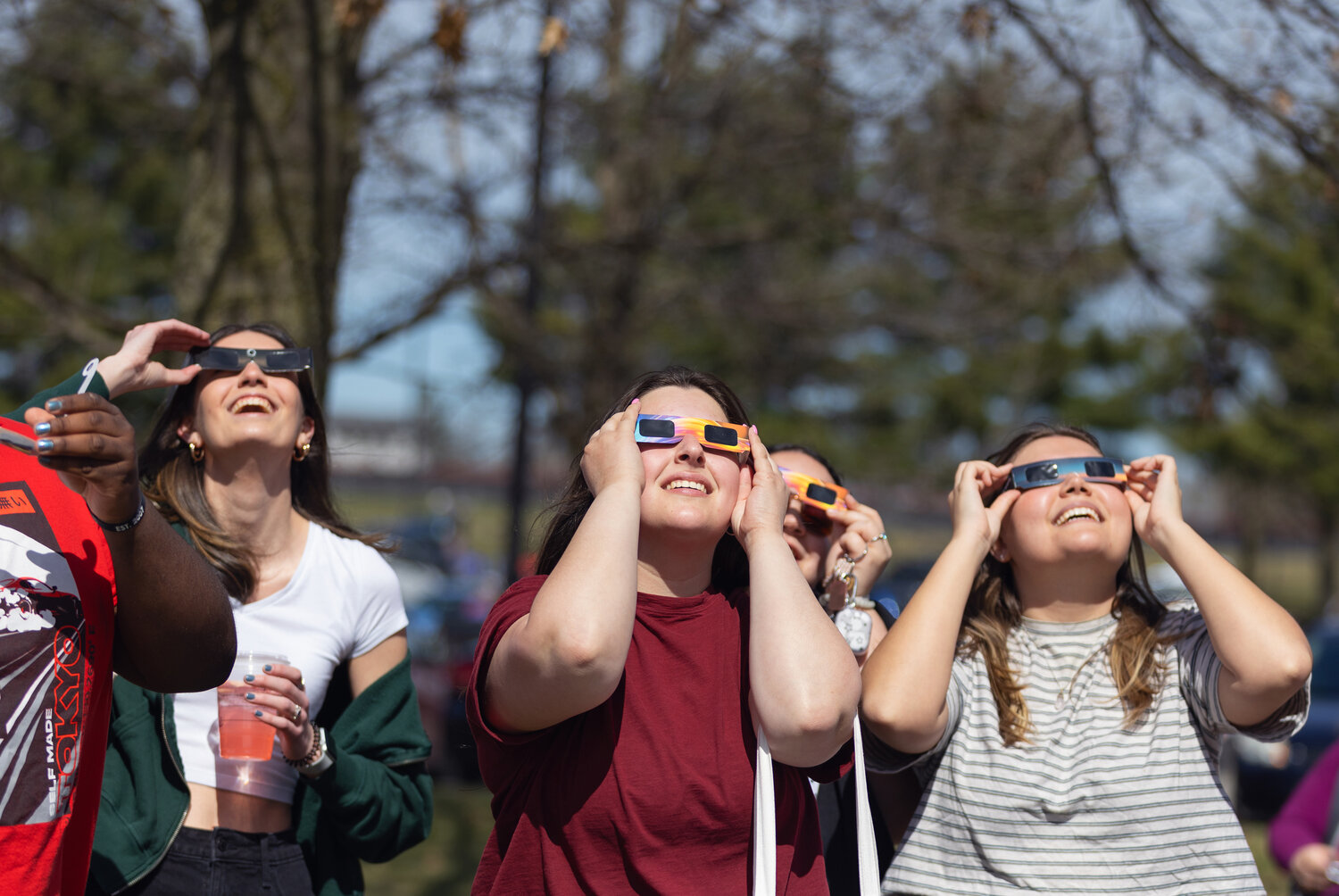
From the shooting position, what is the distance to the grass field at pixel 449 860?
6.02 metres

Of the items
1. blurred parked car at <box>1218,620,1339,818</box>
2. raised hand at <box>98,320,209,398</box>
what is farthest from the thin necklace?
blurred parked car at <box>1218,620,1339,818</box>

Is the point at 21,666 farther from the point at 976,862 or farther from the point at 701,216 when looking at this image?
the point at 701,216

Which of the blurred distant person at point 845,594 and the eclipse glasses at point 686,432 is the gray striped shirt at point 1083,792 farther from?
the eclipse glasses at point 686,432

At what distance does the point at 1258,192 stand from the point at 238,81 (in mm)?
5169

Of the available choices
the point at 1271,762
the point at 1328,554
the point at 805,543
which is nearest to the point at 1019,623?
the point at 805,543

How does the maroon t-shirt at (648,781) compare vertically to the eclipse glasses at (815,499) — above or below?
below

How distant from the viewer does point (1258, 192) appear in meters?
6.18

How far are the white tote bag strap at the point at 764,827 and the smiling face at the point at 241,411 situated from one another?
1473 millimetres

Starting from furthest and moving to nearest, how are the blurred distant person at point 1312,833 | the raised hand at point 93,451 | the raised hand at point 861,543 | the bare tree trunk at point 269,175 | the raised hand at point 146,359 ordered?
the bare tree trunk at point 269,175 < the blurred distant person at point 1312,833 < the raised hand at point 861,543 < the raised hand at point 146,359 < the raised hand at point 93,451

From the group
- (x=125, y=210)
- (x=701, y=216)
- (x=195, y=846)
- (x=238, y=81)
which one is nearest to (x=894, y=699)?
(x=195, y=846)

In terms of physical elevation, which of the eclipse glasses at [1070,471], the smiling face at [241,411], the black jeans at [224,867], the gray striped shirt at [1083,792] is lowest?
the black jeans at [224,867]

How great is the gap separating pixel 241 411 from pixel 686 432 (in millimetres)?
1224

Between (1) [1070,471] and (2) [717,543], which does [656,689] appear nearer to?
(2) [717,543]

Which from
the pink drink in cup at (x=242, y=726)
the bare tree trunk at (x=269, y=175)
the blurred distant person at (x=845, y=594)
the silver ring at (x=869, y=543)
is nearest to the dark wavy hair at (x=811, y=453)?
the blurred distant person at (x=845, y=594)
